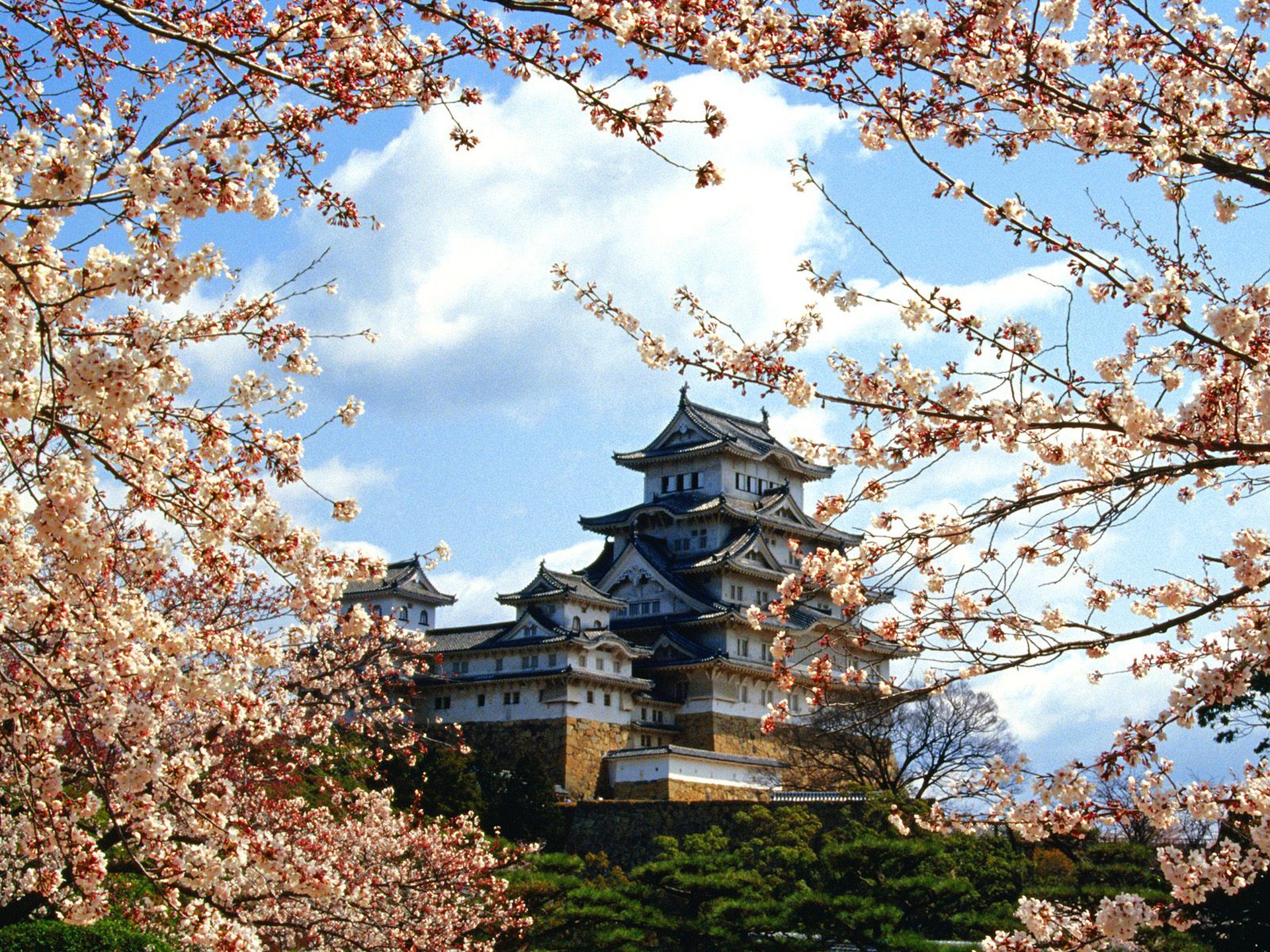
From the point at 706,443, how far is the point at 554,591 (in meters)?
8.90

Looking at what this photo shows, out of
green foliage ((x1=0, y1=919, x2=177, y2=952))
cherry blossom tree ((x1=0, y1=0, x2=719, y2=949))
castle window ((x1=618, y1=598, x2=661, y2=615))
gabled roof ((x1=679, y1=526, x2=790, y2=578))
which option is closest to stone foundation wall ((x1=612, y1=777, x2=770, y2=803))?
castle window ((x1=618, y1=598, x2=661, y2=615))

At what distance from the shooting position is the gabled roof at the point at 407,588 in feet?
132

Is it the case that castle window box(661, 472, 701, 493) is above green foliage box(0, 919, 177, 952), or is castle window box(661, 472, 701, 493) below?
above

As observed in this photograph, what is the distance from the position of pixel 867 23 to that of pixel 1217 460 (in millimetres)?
2617

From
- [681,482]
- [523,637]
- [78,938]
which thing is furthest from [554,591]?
[78,938]

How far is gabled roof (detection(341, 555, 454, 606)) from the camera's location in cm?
4012

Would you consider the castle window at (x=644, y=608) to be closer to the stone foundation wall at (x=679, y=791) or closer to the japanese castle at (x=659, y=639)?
the japanese castle at (x=659, y=639)

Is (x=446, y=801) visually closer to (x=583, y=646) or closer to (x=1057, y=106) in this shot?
(x=583, y=646)

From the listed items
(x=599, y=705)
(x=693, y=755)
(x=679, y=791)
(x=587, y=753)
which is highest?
(x=599, y=705)

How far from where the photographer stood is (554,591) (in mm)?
35094

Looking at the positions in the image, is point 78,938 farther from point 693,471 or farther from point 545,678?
point 693,471

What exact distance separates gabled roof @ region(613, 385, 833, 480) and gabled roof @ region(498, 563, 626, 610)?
7.38 metres

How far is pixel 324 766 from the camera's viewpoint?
25.2 metres

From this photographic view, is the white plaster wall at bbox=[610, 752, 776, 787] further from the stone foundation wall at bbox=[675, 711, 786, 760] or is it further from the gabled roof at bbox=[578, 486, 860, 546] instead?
the gabled roof at bbox=[578, 486, 860, 546]
